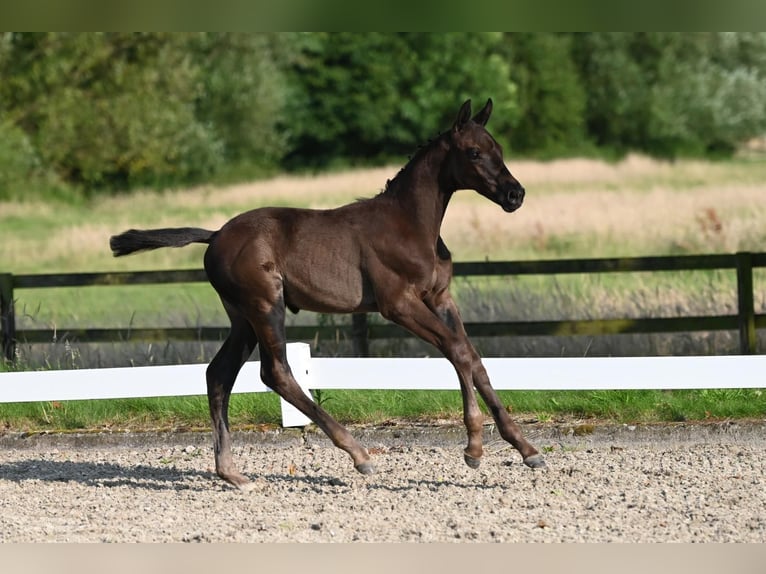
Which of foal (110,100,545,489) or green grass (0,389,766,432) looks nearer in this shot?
foal (110,100,545,489)

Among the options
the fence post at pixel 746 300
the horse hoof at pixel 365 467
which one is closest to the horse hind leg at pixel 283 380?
the horse hoof at pixel 365 467

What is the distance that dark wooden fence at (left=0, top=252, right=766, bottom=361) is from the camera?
9305 millimetres

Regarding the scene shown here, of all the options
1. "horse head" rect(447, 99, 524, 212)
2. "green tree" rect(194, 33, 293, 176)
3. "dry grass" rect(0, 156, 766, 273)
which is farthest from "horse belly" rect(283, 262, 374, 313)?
"green tree" rect(194, 33, 293, 176)

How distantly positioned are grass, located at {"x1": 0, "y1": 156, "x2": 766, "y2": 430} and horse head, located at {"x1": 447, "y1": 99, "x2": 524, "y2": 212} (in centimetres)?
228

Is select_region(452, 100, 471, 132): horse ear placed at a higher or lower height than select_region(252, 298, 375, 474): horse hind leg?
higher

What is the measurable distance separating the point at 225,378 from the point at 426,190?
5.11 ft

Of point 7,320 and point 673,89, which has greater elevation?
point 673,89

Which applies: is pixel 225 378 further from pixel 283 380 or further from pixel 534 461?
pixel 534 461

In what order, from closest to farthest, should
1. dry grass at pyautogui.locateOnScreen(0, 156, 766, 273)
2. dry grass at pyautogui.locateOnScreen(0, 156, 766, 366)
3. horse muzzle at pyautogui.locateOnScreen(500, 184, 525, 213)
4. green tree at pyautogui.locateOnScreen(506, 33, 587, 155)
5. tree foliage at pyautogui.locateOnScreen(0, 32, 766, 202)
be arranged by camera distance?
horse muzzle at pyautogui.locateOnScreen(500, 184, 525, 213) < dry grass at pyautogui.locateOnScreen(0, 156, 766, 366) < dry grass at pyautogui.locateOnScreen(0, 156, 766, 273) < tree foliage at pyautogui.locateOnScreen(0, 32, 766, 202) < green tree at pyautogui.locateOnScreen(506, 33, 587, 155)

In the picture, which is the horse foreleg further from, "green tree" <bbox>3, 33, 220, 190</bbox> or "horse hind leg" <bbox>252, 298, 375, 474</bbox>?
"green tree" <bbox>3, 33, 220, 190</bbox>

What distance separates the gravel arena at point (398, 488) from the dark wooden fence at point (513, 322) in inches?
63.0

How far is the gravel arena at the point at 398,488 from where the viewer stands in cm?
567

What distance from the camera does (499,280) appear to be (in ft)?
54.1

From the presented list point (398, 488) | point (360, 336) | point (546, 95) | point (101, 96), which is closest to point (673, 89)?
point (546, 95)
